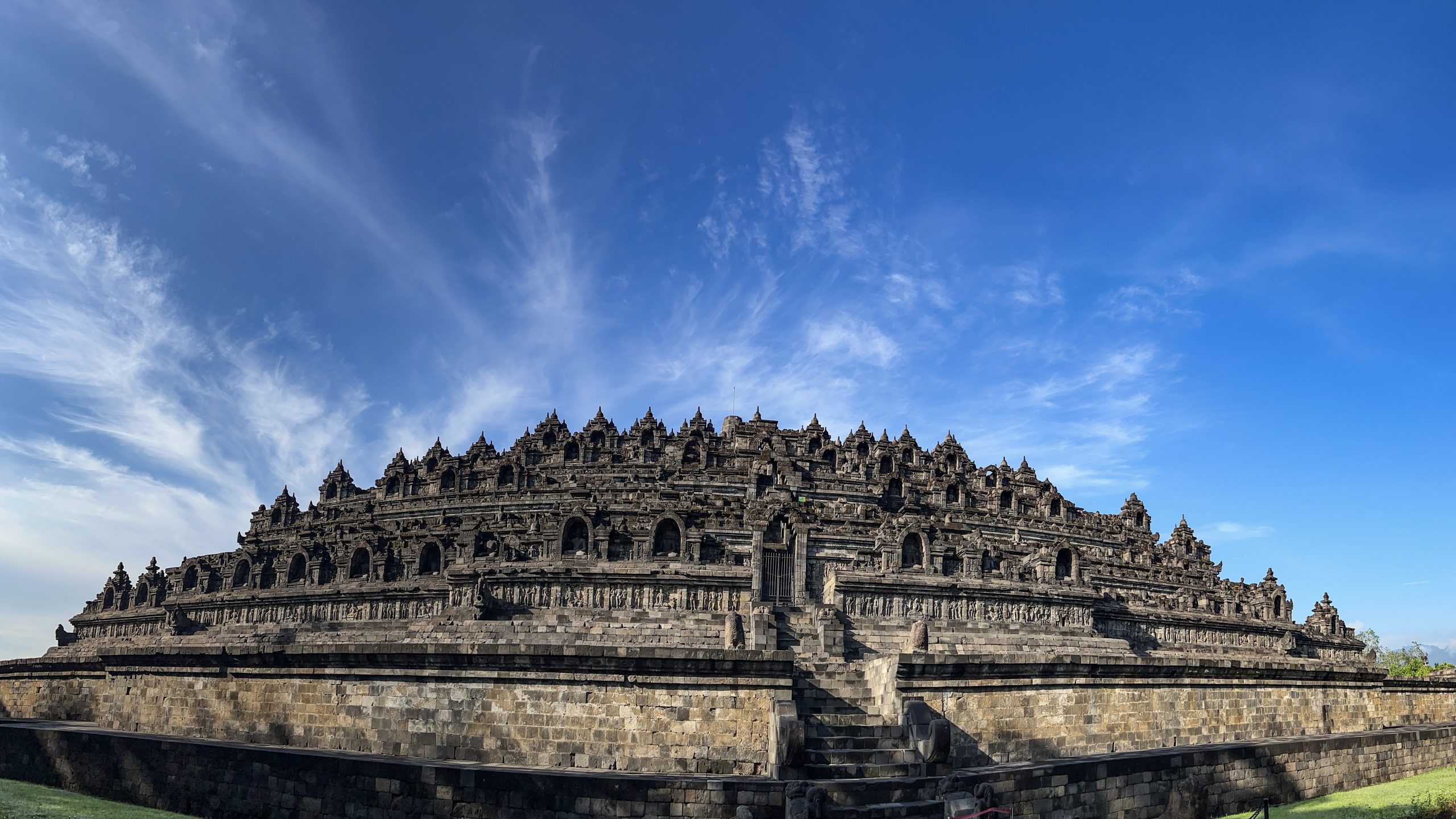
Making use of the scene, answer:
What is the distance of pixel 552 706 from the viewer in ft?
61.4

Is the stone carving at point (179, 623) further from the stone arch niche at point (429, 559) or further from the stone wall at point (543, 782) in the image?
the stone wall at point (543, 782)

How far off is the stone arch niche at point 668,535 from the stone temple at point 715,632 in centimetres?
14

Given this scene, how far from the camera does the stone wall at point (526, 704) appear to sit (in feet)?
59.8

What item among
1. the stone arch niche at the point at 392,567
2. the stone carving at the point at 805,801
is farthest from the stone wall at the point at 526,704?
the stone arch niche at the point at 392,567

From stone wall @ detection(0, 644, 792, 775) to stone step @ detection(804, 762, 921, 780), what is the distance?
1718 mm

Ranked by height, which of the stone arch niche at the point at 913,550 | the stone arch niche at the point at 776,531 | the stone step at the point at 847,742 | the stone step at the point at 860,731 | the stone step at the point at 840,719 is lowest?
the stone step at the point at 847,742

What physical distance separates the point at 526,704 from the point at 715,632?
1295 cm

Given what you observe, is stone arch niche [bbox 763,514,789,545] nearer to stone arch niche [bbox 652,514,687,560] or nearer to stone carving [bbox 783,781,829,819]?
stone arch niche [bbox 652,514,687,560]

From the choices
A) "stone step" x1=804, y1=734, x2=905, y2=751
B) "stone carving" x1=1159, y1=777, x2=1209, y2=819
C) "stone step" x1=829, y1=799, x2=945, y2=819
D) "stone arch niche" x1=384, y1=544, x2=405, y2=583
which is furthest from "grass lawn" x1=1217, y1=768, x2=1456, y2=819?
"stone arch niche" x1=384, y1=544, x2=405, y2=583

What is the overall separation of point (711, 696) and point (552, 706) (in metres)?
3.61

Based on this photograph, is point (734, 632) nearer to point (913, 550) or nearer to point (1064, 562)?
point (913, 550)

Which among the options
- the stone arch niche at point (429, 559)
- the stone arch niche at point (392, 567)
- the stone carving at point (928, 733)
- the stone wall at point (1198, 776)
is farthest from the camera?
the stone arch niche at point (392, 567)

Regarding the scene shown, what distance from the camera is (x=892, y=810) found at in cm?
1503

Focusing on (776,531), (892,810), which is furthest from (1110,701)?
(776,531)
